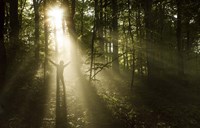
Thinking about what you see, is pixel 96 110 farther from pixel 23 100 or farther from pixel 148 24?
pixel 148 24

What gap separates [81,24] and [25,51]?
21.8m

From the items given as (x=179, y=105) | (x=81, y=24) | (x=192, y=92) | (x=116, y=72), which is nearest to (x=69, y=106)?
(x=179, y=105)

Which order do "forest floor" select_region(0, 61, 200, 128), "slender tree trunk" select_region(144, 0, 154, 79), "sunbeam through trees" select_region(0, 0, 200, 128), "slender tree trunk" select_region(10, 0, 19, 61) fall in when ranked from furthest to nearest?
"slender tree trunk" select_region(144, 0, 154, 79) → "slender tree trunk" select_region(10, 0, 19, 61) → "sunbeam through trees" select_region(0, 0, 200, 128) → "forest floor" select_region(0, 61, 200, 128)

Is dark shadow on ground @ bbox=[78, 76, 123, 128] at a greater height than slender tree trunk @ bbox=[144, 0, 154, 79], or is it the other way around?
slender tree trunk @ bbox=[144, 0, 154, 79]

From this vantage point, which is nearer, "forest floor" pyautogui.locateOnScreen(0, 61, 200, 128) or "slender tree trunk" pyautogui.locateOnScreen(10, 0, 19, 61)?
"forest floor" pyautogui.locateOnScreen(0, 61, 200, 128)

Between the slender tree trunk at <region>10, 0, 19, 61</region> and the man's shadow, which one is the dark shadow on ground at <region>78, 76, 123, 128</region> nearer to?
the man's shadow

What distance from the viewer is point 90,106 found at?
14.7 metres

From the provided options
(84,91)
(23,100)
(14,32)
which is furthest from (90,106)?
(14,32)

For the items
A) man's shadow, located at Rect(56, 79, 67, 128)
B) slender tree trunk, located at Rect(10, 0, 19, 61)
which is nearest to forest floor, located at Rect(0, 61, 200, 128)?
man's shadow, located at Rect(56, 79, 67, 128)

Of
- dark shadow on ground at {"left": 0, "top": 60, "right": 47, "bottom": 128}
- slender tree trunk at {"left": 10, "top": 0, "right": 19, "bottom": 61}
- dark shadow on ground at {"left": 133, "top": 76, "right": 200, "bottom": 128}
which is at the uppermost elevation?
slender tree trunk at {"left": 10, "top": 0, "right": 19, "bottom": 61}

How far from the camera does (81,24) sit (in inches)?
1591

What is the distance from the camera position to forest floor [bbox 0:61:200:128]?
41.8 ft

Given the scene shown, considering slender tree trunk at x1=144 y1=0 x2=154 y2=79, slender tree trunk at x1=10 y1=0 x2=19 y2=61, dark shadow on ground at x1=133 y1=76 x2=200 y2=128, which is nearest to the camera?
dark shadow on ground at x1=133 y1=76 x2=200 y2=128

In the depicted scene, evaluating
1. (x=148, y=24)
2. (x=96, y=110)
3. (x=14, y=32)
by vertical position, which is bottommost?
(x=96, y=110)
